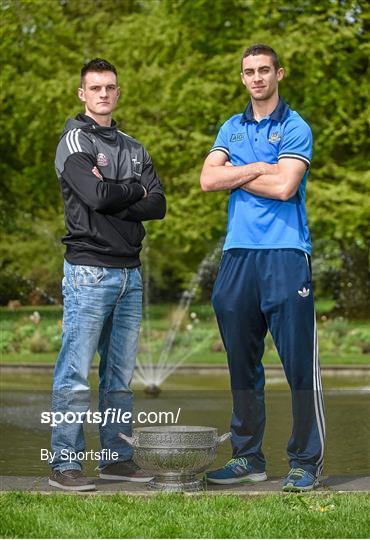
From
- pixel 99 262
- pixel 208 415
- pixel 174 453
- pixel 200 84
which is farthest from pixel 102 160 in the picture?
pixel 200 84

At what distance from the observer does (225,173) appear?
6.90m

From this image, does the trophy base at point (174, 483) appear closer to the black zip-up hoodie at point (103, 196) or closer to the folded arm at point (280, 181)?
the black zip-up hoodie at point (103, 196)

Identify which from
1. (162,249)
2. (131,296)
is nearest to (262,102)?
(131,296)

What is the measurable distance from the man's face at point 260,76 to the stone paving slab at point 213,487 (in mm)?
2074

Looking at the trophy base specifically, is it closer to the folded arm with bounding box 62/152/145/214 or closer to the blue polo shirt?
the blue polo shirt

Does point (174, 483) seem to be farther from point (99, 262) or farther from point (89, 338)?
point (99, 262)

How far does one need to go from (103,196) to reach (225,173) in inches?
27.5

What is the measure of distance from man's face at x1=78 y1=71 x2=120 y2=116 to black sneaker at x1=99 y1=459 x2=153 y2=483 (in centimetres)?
192

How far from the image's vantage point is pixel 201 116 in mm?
30328

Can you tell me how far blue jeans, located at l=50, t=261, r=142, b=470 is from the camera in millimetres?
6789

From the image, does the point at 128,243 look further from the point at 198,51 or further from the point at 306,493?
the point at 198,51

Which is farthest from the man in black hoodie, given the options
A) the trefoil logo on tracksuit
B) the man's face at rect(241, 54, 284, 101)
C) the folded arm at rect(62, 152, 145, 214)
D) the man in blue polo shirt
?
the trefoil logo on tracksuit

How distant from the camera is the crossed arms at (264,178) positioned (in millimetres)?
6707

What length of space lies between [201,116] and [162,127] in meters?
1.03
